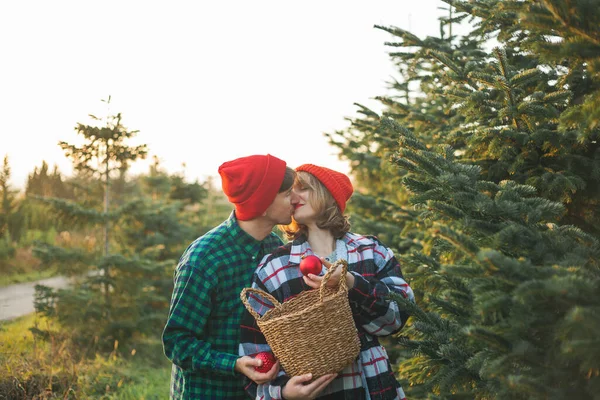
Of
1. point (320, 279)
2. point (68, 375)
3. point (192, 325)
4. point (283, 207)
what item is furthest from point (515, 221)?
point (68, 375)

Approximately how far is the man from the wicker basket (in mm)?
403

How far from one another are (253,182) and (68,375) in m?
3.69

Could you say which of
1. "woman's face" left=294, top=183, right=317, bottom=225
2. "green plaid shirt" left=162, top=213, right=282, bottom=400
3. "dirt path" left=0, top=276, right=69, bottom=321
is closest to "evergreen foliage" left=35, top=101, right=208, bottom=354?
"dirt path" left=0, top=276, right=69, bottom=321

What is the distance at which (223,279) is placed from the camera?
2.43 m

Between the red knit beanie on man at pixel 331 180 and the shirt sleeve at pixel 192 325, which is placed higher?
the red knit beanie on man at pixel 331 180

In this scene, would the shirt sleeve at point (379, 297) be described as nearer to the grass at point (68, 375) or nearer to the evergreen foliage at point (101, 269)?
the grass at point (68, 375)

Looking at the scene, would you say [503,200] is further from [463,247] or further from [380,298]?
[380,298]

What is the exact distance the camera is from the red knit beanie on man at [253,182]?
2439 millimetres

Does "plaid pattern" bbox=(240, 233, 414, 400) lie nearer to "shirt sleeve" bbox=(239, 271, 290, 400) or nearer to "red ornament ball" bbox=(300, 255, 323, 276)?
"shirt sleeve" bbox=(239, 271, 290, 400)

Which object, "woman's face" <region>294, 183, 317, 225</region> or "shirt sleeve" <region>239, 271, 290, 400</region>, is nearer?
"shirt sleeve" <region>239, 271, 290, 400</region>

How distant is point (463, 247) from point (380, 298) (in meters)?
0.70

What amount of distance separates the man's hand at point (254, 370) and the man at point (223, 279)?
0.32ft

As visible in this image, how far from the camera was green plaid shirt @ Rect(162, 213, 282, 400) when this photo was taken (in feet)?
7.43

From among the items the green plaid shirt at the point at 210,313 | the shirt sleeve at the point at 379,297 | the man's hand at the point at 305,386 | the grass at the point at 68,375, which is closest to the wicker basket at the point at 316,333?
the man's hand at the point at 305,386
